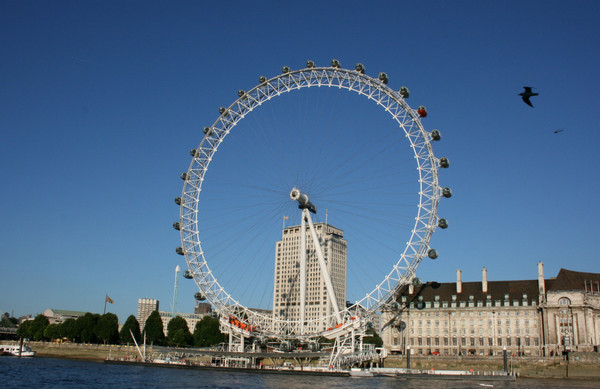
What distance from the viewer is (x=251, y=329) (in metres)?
98.9

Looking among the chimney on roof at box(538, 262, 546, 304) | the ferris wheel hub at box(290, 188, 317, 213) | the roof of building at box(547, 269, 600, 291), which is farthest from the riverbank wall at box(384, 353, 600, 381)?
the ferris wheel hub at box(290, 188, 317, 213)

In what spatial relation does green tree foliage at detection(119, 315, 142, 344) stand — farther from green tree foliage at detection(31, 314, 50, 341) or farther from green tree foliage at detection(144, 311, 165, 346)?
green tree foliage at detection(31, 314, 50, 341)

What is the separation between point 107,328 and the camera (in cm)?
14675

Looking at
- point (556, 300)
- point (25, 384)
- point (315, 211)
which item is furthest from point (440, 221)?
point (25, 384)

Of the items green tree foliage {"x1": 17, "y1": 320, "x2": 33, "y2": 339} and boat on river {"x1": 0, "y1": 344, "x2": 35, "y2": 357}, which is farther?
green tree foliage {"x1": 17, "y1": 320, "x2": 33, "y2": 339}

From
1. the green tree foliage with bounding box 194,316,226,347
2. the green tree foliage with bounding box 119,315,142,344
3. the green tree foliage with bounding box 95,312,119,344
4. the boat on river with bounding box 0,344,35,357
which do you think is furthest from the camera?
the green tree foliage with bounding box 119,315,142,344

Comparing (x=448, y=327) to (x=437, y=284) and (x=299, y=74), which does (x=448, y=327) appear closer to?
(x=437, y=284)

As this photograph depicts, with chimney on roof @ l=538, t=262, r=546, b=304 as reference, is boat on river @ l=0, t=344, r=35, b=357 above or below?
below

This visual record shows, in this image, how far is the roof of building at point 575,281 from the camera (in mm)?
104375

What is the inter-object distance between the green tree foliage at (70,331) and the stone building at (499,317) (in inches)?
3416

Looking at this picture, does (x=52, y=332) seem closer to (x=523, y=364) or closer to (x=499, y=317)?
(x=499, y=317)

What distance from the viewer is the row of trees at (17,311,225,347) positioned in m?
144

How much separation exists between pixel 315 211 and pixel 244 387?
1419 inches

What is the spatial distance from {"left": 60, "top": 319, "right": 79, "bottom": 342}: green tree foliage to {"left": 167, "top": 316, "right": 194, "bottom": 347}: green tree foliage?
85.2 ft
